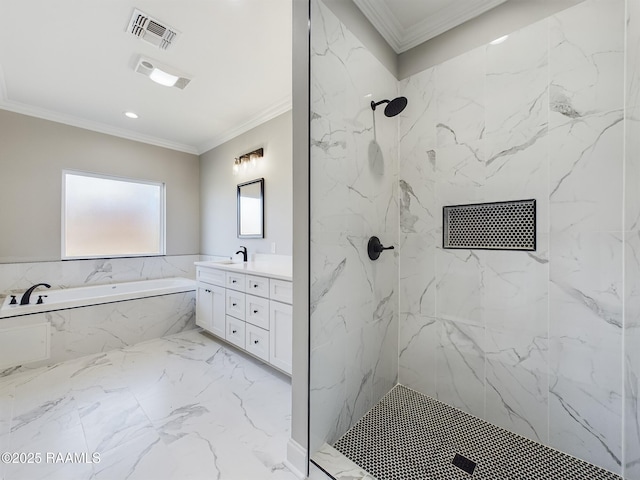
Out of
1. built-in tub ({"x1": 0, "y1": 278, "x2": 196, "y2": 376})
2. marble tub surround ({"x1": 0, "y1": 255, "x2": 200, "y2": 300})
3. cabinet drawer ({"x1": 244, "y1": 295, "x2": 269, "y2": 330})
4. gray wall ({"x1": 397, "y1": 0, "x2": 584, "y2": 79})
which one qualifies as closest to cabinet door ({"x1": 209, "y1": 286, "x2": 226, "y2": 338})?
cabinet drawer ({"x1": 244, "y1": 295, "x2": 269, "y2": 330})

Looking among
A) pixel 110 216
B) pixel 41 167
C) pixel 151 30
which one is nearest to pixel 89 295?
pixel 110 216

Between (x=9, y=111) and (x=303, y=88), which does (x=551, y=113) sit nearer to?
(x=303, y=88)

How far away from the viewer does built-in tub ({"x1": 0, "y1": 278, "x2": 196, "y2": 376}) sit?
2301mm

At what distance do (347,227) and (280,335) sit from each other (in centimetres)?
116

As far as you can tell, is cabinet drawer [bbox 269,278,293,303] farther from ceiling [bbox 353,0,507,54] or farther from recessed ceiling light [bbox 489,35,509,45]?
recessed ceiling light [bbox 489,35,509,45]

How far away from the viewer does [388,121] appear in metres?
1.84

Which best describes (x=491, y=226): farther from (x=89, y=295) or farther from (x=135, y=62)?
(x=89, y=295)

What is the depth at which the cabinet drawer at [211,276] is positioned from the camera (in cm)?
282

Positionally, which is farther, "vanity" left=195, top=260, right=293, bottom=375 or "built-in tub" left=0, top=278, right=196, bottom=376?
"built-in tub" left=0, top=278, right=196, bottom=376

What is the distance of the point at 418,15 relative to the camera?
5.57 feet

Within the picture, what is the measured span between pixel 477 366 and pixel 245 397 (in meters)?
1.64

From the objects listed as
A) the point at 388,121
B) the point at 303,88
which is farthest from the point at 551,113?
the point at 303,88

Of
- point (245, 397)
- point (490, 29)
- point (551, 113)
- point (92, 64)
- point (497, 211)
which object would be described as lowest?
point (245, 397)

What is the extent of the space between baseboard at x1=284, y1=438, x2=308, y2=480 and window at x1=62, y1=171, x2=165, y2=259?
3.51 meters
